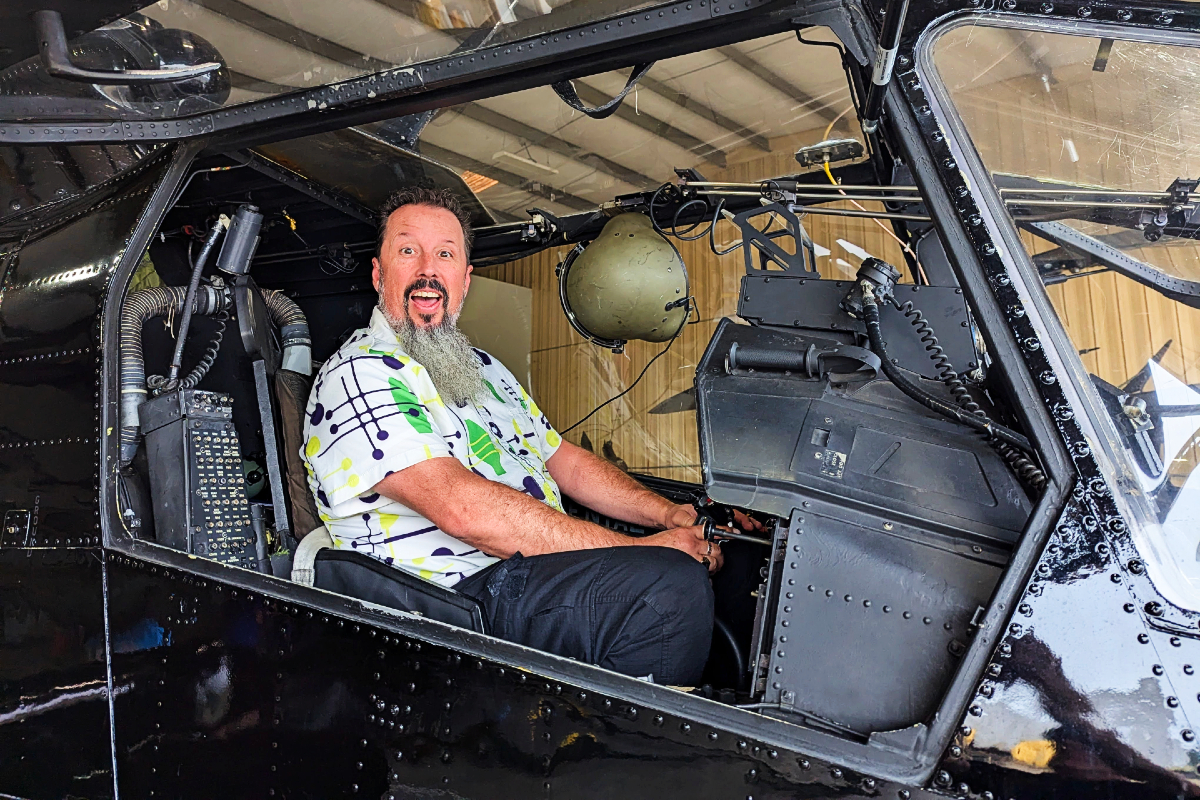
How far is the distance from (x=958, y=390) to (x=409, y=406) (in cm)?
109

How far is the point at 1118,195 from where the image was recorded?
1.34 m

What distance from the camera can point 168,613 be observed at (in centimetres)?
169

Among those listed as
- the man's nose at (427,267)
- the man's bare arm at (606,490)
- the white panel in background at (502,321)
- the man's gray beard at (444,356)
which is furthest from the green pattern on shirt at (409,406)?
the white panel in background at (502,321)

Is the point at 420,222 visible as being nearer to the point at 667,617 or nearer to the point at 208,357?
the point at 208,357

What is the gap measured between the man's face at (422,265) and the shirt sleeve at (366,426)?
345 mm

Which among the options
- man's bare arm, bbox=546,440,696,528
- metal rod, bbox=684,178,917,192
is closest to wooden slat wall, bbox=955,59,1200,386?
metal rod, bbox=684,178,917,192

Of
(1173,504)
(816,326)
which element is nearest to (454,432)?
(816,326)

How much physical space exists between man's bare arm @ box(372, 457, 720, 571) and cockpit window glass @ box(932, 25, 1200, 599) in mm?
1018

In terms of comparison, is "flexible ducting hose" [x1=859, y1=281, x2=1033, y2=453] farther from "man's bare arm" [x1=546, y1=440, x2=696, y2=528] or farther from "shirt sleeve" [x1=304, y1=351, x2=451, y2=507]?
"man's bare arm" [x1=546, y1=440, x2=696, y2=528]

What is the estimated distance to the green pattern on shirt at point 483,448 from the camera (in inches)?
85.0

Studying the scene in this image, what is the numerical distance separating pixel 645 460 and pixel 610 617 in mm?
1812

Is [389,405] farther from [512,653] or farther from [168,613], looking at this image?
[512,653]

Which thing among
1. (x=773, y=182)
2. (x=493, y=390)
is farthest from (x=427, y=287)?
(x=773, y=182)

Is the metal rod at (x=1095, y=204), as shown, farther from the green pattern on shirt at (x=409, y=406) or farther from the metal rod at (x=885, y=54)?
the green pattern on shirt at (x=409, y=406)
